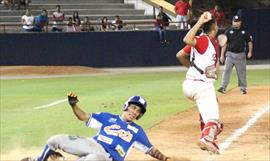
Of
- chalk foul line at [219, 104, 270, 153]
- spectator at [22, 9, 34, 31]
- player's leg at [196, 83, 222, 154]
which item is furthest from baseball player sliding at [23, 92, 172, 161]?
spectator at [22, 9, 34, 31]

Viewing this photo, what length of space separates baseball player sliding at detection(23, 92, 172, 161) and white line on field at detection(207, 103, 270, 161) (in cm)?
314

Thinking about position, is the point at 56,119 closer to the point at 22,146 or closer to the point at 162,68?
the point at 22,146

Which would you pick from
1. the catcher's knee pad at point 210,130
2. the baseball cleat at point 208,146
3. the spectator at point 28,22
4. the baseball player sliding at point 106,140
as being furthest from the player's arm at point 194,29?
the spectator at point 28,22

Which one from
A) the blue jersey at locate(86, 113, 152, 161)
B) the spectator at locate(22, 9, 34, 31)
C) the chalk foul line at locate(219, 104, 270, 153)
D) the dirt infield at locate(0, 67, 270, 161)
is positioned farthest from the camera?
the spectator at locate(22, 9, 34, 31)

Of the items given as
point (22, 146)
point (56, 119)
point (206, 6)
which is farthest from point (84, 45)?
point (22, 146)

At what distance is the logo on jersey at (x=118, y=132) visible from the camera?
7.34 m

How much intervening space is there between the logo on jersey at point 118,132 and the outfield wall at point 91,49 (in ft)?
86.4

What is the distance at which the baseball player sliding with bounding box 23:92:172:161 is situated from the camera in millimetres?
7086

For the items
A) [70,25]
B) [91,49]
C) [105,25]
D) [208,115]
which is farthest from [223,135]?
[105,25]

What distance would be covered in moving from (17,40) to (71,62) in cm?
304

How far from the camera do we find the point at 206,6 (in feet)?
149

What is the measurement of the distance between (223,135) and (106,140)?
579cm

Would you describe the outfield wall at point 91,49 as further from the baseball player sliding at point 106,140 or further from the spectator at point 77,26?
the baseball player sliding at point 106,140

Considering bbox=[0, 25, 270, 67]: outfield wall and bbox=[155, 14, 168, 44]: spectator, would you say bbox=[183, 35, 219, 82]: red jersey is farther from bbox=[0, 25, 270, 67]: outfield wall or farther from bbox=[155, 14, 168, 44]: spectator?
bbox=[155, 14, 168, 44]: spectator
